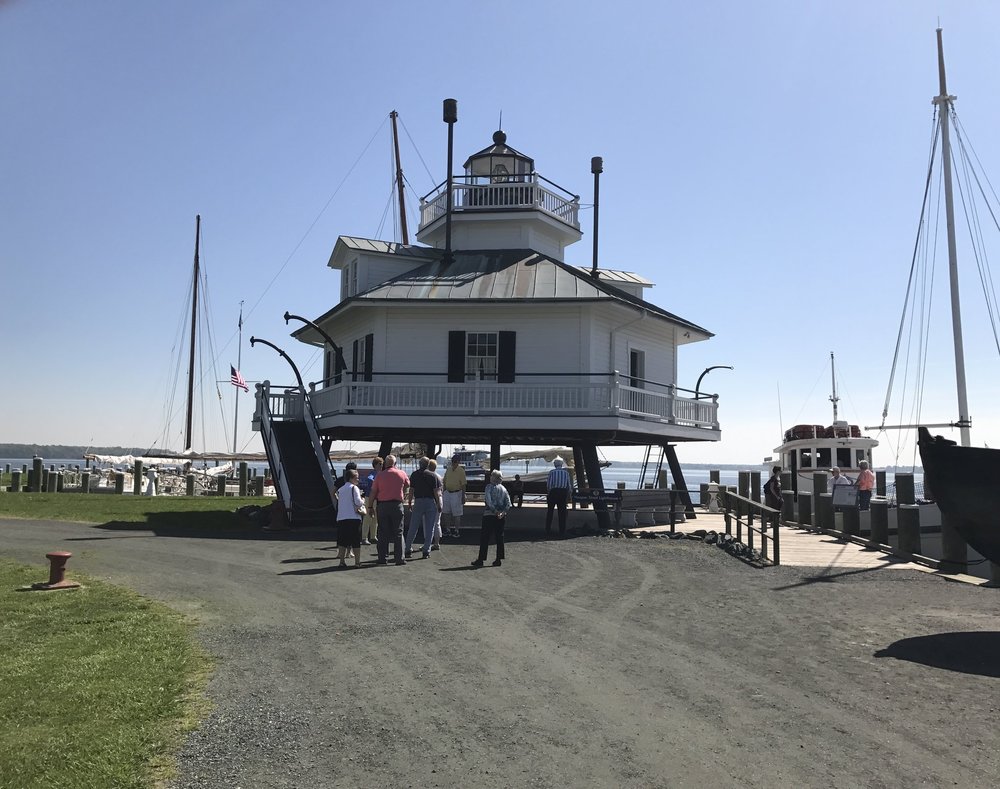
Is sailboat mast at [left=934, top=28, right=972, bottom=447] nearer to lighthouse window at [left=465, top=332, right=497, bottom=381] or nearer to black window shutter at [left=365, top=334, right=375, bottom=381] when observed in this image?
lighthouse window at [left=465, top=332, right=497, bottom=381]

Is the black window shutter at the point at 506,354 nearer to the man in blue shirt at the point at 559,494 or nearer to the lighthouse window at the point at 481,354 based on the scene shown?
the lighthouse window at the point at 481,354

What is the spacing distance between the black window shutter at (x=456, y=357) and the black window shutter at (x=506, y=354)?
1039 millimetres

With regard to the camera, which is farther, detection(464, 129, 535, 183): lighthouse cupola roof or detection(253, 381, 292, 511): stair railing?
detection(464, 129, 535, 183): lighthouse cupola roof

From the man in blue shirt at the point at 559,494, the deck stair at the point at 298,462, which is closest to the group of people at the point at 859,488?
the man in blue shirt at the point at 559,494

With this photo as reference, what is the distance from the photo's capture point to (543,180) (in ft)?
94.9

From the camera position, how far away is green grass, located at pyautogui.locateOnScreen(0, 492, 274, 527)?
22.7 m

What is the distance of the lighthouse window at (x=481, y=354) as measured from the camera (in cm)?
2472

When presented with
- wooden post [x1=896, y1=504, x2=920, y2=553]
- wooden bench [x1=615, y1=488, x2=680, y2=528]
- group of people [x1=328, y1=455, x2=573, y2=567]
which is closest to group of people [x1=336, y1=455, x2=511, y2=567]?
group of people [x1=328, y1=455, x2=573, y2=567]

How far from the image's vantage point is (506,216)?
28531 millimetres

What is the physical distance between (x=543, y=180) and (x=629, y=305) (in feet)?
23.4

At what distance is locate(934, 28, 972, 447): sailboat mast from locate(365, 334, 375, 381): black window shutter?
58.4ft

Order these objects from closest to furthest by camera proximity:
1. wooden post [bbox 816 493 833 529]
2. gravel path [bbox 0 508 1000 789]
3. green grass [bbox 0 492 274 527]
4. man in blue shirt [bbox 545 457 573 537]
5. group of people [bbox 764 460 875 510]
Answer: gravel path [bbox 0 508 1000 789] → man in blue shirt [bbox 545 457 573 537] → wooden post [bbox 816 493 833 529] → green grass [bbox 0 492 274 527] → group of people [bbox 764 460 875 510]

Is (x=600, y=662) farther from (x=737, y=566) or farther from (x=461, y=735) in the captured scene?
(x=737, y=566)

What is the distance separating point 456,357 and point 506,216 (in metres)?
6.34
